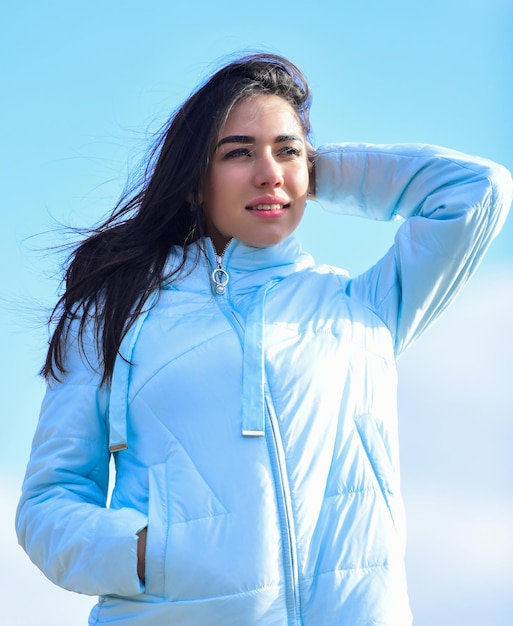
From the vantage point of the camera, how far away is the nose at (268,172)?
315 centimetres

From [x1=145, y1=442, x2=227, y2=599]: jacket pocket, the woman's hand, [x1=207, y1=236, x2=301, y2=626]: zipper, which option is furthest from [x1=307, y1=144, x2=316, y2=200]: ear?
the woman's hand

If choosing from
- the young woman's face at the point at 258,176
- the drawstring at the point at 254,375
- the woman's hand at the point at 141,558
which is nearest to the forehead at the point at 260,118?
the young woman's face at the point at 258,176

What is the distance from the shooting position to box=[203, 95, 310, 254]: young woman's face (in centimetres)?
318

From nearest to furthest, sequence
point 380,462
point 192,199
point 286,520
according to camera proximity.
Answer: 1. point 286,520
2. point 380,462
3. point 192,199

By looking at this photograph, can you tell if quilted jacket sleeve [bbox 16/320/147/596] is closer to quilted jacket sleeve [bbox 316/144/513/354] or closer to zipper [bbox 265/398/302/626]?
zipper [bbox 265/398/302/626]

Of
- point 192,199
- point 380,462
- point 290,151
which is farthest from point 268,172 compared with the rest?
point 380,462

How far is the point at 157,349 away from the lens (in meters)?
2.94

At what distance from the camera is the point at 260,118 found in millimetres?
3268

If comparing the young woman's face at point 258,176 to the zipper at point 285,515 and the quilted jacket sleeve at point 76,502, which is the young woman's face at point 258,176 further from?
the quilted jacket sleeve at point 76,502

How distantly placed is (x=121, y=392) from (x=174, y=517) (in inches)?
16.9

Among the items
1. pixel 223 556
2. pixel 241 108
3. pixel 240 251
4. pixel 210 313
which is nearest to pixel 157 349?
pixel 210 313

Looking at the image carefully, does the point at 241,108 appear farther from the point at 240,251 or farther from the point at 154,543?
the point at 154,543

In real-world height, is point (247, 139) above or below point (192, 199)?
above

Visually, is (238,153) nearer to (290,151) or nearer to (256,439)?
(290,151)
